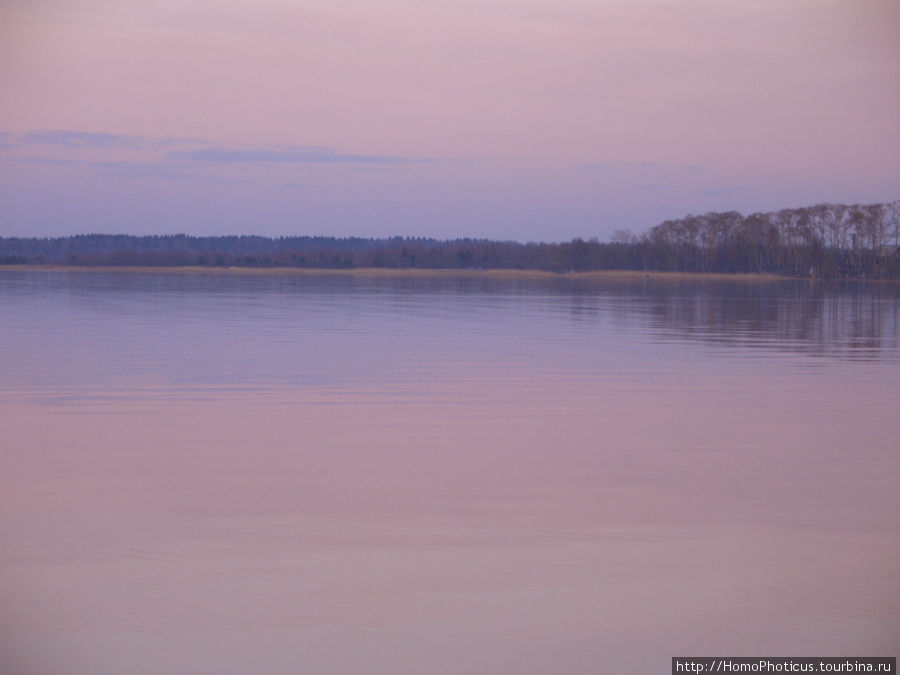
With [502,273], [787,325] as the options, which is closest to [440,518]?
[787,325]

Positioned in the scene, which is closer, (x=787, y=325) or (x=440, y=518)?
(x=440, y=518)

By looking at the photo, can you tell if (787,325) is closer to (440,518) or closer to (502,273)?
(440,518)

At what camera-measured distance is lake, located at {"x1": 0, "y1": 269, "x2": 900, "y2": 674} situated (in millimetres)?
5762

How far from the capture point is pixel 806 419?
481 inches

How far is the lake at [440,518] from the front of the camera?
5762 mm

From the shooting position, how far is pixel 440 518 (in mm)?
7785

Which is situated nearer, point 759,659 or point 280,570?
point 759,659

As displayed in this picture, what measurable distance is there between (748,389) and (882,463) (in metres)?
4.86

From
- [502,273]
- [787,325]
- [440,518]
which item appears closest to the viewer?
[440,518]

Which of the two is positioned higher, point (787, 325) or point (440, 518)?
point (787, 325)

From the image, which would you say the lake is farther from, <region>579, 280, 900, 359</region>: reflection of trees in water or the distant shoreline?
the distant shoreline

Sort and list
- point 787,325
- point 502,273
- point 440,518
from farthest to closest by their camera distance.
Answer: point 502,273 < point 787,325 < point 440,518

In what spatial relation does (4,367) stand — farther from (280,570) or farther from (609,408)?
(280,570)

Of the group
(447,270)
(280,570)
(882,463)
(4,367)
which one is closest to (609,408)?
(882,463)
